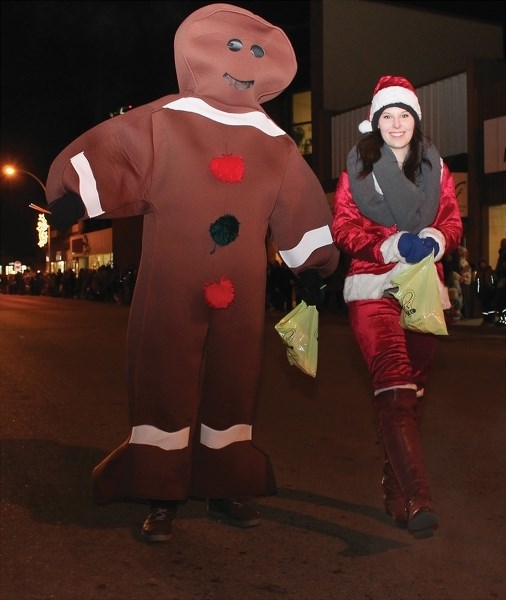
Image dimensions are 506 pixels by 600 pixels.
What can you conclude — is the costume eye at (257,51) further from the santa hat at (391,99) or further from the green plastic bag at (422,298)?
the green plastic bag at (422,298)

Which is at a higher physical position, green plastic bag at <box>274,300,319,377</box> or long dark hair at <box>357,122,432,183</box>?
long dark hair at <box>357,122,432,183</box>

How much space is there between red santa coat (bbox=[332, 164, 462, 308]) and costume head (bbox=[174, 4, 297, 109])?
18.5 inches

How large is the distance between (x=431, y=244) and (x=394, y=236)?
12 cm

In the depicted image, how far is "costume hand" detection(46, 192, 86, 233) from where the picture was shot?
2.79 meters

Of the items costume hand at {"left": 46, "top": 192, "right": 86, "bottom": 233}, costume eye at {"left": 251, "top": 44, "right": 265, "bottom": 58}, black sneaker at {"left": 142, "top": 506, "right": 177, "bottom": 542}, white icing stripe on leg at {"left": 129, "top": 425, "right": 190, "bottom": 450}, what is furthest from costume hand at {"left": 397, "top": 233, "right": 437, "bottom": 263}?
black sneaker at {"left": 142, "top": 506, "right": 177, "bottom": 542}

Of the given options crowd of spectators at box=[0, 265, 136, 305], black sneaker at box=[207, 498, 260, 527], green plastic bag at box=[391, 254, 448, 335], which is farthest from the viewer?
crowd of spectators at box=[0, 265, 136, 305]

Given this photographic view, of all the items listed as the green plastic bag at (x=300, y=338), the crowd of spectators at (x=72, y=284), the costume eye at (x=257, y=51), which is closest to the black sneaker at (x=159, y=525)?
the green plastic bag at (x=300, y=338)

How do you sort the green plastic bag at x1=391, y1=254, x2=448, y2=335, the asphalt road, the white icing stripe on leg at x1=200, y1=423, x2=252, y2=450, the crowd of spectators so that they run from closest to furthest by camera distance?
the green plastic bag at x1=391, y1=254, x2=448, y2=335 → the white icing stripe on leg at x1=200, y1=423, x2=252, y2=450 → the asphalt road → the crowd of spectators

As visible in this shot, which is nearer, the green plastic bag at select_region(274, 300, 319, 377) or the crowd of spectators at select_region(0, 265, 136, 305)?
the green plastic bag at select_region(274, 300, 319, 377)

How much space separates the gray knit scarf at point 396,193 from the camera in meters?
2.86

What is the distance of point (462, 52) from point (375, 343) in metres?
23.8

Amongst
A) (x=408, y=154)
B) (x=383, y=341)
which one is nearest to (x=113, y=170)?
(x=408, y=154)

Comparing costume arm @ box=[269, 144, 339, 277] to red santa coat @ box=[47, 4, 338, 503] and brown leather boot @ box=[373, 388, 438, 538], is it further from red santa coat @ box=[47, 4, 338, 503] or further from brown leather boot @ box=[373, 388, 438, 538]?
brown leather boot @ box=[373, 388, 438, 538]

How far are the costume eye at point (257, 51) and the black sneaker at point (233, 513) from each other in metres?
1.53
